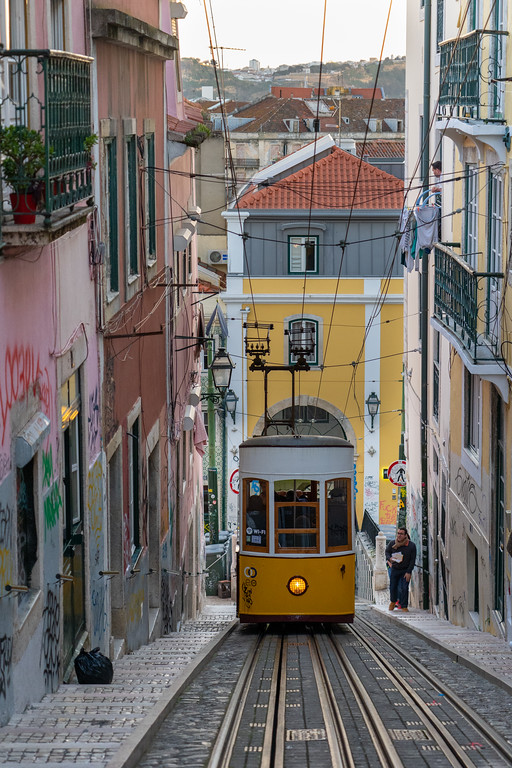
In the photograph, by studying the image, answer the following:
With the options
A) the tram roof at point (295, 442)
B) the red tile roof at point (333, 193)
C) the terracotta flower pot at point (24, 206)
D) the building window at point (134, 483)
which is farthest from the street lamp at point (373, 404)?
the terracotta flower pot at point (24, 206)

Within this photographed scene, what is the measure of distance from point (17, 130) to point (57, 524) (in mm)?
3219

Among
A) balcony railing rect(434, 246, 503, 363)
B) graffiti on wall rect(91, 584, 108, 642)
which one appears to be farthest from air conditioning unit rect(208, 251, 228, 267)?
graffiti on wall rect(91, 584, 108, 642)

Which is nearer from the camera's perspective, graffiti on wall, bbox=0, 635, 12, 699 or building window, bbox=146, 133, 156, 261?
graffiti on wall, bbox=0, 635, 12, 699

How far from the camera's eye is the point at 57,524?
874 cm

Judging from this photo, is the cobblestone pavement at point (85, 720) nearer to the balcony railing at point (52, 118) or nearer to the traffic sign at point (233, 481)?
the balcony railing at point (52, 118)

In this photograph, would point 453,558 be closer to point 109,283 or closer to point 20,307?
point 109,283

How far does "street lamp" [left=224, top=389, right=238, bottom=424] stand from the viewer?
35719 millimetres

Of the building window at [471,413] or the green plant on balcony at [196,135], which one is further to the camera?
the green plant on balcony at [196,135]

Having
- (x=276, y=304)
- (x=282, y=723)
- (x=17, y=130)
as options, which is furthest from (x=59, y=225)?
(x=276, y=304)

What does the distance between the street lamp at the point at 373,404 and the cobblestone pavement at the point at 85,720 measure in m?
25.2

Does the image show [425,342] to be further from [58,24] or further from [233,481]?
[58,24]

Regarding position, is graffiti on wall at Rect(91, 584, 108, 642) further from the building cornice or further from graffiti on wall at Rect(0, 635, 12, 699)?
the building cornice

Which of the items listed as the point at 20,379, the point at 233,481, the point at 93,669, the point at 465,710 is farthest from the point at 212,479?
the point at 20,379

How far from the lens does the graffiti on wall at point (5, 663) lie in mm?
6820
